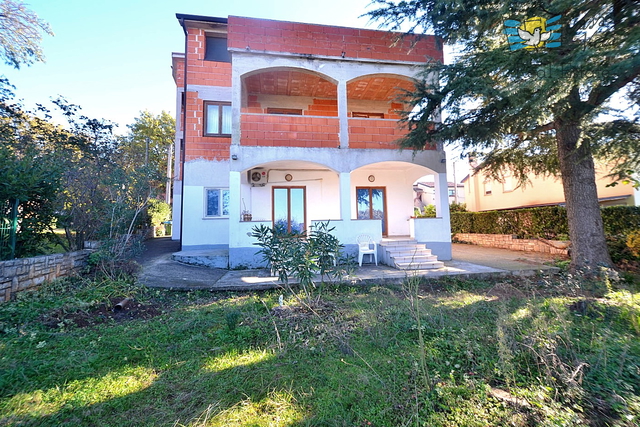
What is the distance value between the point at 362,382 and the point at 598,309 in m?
4.37

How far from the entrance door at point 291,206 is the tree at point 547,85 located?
4943mm

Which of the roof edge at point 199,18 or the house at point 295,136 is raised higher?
the roof edge at point 199,18

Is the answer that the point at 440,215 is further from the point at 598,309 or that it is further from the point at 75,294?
the point at 75,294

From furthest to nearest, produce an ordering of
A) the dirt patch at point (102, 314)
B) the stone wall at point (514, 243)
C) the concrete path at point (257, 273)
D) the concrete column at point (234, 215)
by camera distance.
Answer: the stone wall at point (514, 243) < the concrete column at point (234, 215) < the concrete path at point (257, 273) < the dirt patch at point (102, 314)

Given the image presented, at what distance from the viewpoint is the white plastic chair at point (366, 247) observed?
28.0 ft

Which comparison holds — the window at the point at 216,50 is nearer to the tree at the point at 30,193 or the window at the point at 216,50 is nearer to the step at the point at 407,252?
the tree at the point at 30,193

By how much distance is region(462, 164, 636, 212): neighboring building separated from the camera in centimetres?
1231

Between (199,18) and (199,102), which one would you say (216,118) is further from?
(199,18)

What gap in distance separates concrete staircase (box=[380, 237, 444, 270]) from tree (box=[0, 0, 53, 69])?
16.1 meters

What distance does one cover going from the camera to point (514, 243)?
12.1 meters

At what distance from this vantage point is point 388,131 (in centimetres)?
959

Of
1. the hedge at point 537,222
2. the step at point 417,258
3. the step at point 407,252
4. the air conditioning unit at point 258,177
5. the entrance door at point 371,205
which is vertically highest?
the air conditioning unit at point 258,177

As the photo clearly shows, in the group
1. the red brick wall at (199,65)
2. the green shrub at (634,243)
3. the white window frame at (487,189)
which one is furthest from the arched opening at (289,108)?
the white window frame at (487,189)

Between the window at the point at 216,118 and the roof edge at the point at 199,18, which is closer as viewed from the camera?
the roof edge at the point at 199,18
